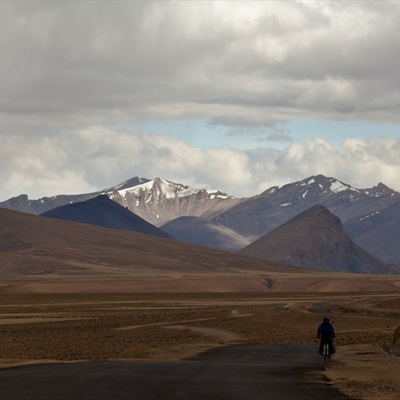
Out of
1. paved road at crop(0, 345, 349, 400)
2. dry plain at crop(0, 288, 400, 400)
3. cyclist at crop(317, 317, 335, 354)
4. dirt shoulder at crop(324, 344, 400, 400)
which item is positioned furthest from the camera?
cyclist at crop(317, 317, 335, 354)

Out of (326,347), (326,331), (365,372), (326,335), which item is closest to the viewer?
(365,372)

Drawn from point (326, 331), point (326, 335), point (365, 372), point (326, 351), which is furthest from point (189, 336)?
point (365, 372)

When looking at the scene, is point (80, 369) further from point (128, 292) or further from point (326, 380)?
point (128, 292)

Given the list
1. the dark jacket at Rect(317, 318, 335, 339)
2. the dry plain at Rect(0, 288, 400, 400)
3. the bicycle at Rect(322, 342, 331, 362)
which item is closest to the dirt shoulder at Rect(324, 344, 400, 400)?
the dry plain at Rect(0, 288, 400, 400)

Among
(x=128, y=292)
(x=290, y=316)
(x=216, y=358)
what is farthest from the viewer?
(x=128, y=292)

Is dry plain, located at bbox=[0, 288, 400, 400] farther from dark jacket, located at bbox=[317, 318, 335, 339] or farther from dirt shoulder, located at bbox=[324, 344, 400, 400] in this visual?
dark jacket, located at bbox=[317, 318, 335, 339]

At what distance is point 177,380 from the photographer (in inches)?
1351

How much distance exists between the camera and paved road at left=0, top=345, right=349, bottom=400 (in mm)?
29516

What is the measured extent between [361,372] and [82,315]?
6726 centimetres

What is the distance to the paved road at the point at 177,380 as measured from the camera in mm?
29516

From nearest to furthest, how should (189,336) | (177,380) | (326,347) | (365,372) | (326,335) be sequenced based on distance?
(177,380) → (365,372) → (326,347) → (326,335) → (189,336)

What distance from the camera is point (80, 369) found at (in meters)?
39.7

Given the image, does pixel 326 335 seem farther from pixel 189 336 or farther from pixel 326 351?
pixel 189 336

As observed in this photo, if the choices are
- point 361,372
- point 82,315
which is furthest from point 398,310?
point 361,372
